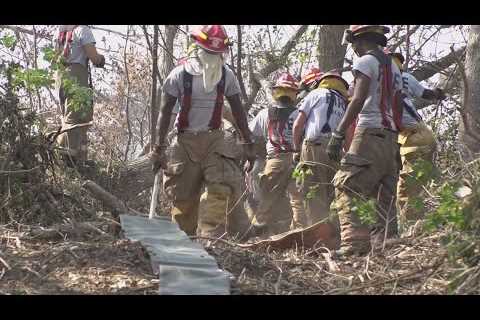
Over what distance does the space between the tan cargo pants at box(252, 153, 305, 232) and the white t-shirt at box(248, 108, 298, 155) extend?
0.49 feet

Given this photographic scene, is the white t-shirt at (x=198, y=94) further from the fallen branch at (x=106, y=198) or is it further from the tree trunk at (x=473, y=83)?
the tree trunk at (x=473, y=83)

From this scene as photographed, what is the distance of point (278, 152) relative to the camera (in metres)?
10.0

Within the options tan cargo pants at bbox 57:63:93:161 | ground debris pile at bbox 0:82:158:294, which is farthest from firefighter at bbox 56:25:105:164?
ground debris pile at bbox 0:82:158:294

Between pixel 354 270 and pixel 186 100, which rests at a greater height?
pixel 186 100

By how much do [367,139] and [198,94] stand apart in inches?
56.4

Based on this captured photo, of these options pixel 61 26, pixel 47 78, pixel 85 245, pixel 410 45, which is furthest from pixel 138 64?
pixel 85 245

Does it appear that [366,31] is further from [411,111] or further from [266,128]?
[266,128]

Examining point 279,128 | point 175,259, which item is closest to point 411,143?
point 279,128

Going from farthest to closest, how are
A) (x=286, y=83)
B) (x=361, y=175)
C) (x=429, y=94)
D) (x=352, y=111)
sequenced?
(x=286, y=83)
(x=429, y=94)
(x=361, y=175)
(x=352, y=111)

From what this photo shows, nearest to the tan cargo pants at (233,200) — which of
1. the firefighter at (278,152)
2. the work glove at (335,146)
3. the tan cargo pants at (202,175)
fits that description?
the tan cargo pants at (202,175)

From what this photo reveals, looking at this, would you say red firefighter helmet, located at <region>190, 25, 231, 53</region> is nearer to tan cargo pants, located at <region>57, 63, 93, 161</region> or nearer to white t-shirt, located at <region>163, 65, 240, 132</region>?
white t-shirt, located at <region>163, 65, 240, 132</region>

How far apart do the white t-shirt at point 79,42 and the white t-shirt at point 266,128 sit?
2336 mm

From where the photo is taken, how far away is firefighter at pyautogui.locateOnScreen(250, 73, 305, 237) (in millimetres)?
9906

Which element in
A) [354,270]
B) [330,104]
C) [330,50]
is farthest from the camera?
[330,50]
